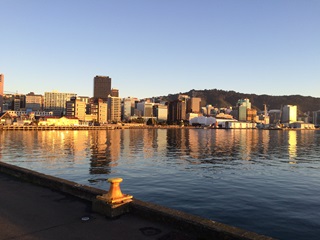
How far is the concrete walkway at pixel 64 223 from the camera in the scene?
10562 mm

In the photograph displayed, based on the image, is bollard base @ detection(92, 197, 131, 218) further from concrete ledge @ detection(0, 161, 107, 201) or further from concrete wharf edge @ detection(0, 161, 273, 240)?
concrete ledge @ detection(0, 161, 107, 201)

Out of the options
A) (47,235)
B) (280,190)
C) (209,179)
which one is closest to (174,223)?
(47,235)

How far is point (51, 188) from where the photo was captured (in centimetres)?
1741

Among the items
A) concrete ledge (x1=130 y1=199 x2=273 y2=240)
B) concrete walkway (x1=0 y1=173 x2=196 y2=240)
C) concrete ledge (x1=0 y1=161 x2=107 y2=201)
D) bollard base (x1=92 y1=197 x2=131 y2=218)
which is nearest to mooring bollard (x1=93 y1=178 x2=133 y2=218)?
bollard base (x1=92 y1=197 x2=131 y2=218)

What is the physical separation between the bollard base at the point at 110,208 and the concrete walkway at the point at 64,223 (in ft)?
0.84

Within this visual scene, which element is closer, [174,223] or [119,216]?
[174,223]

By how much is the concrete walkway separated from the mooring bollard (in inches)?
11.7

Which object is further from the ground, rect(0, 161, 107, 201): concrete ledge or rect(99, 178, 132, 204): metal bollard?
rect(99, 178, 132, 204): metal bollard

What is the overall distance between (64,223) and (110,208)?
76.0 inches

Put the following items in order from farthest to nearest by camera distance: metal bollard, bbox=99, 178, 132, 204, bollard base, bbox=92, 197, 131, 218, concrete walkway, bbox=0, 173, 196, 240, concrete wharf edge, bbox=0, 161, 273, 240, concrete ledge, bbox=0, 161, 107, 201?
1. concrete ledge, bbox=0, 161, 107, 201
2. metal bollard, bbox=99, 178, 132, 204
3. bollard base, bbox=92, 197, 131, 218
4. concrete walkway, bbox=0, 173, 196, 240
5. concrete wharf edge, bbox=0, 161, 273, 240

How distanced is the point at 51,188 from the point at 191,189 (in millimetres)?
15577

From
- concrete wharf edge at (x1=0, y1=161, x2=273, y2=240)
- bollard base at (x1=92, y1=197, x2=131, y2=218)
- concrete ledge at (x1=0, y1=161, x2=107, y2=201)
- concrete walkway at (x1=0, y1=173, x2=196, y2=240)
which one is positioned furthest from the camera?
concrete ledge at (x1=0, y1=161, x2=107, y2=201)

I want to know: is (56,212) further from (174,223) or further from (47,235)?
(174,223)

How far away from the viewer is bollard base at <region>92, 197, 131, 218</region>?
1254cm
